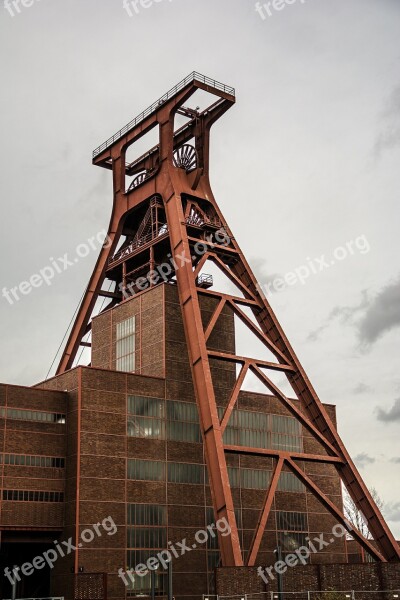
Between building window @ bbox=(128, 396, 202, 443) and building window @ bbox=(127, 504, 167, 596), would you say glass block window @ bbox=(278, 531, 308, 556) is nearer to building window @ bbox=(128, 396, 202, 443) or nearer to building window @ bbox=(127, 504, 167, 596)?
building window @ bbox=(128, 396, 202, 443)

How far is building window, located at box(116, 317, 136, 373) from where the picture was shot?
41.3 metres

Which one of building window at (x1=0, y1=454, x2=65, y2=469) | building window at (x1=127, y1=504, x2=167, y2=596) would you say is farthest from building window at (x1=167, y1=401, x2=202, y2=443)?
building window at (x1=0, y1=454, x2=65, y2=469)

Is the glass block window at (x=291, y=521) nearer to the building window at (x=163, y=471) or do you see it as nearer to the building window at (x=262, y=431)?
the building window at (x=262, y=431)

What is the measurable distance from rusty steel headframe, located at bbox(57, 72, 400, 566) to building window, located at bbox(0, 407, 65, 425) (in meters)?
7.06

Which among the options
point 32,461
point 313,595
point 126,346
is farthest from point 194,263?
point 313,595

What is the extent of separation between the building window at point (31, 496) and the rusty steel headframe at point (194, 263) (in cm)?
774

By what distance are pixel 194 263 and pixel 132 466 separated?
494 inches

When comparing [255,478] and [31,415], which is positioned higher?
[31,415]

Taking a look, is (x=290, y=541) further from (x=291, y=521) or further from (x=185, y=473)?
(x=185, y=473)

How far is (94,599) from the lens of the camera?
106ft

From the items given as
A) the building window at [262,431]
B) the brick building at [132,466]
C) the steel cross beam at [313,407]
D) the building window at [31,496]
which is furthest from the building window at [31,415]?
the steel cross beam at [313,407]

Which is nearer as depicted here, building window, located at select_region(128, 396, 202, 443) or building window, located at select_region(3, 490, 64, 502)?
building window, located at select_region(3, 490, 64, 502)

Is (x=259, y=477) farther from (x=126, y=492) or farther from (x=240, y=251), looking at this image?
(x=240, y=251)

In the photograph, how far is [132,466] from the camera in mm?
35844
